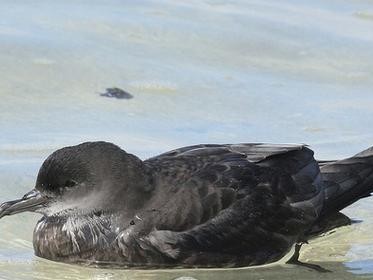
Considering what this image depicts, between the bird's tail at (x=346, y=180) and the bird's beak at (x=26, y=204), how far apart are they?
1.50m

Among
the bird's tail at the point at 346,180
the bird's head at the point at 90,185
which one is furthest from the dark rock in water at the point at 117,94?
the bird's head at the point at 90,185

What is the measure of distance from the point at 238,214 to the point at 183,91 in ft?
8.87

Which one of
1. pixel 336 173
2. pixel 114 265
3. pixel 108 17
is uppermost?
pixel 108 17

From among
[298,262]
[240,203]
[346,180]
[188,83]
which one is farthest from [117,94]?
[298,262]

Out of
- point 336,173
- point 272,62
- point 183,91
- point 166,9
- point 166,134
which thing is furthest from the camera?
point 166,9

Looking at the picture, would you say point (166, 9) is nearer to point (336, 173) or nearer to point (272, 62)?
point (272, 62)

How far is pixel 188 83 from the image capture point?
29.8ft

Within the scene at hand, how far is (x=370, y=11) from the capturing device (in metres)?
11.0

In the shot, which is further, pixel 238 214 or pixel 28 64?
pixel 28 64

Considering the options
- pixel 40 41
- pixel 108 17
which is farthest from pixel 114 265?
pixel 108 17

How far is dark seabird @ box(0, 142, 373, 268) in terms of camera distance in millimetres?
6152

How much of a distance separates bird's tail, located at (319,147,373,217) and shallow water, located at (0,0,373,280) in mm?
209

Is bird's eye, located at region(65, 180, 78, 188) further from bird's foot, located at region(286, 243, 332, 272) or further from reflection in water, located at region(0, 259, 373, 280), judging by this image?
bird's foot, located at region(286, 243, 332, 272)

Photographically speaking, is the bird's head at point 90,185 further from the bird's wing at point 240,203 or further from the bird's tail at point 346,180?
the bird's tail at point 346,180
